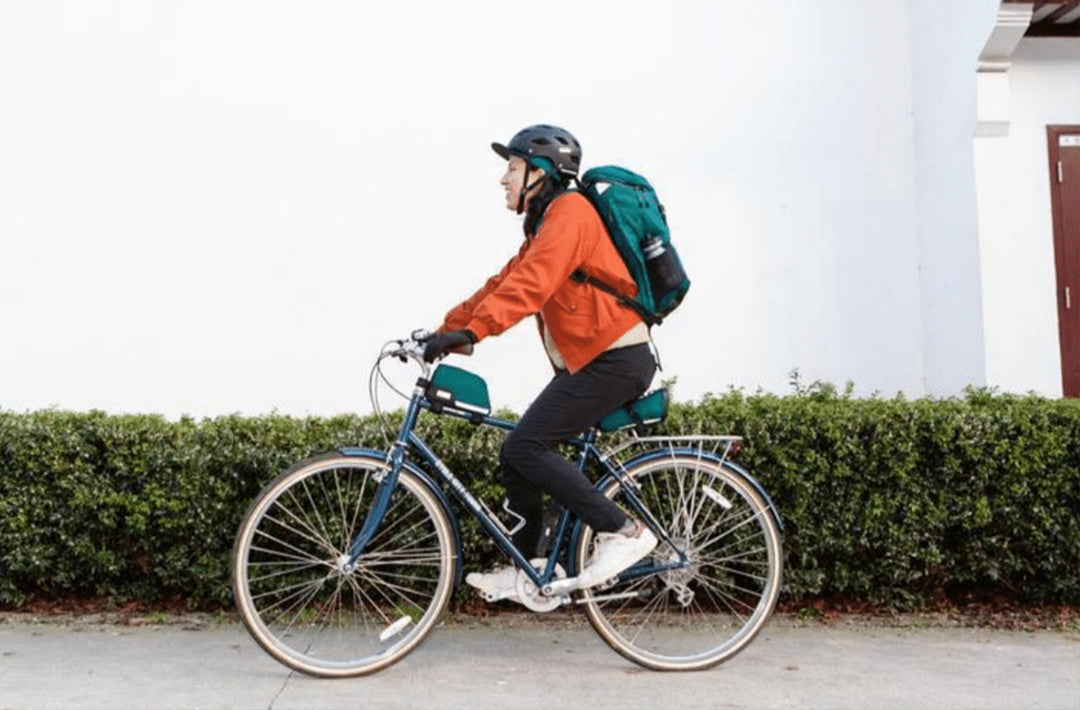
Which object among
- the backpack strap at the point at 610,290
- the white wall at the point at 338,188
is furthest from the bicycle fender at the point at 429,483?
the white wall at the point at 338,188

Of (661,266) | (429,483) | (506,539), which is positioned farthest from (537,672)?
(661,266)

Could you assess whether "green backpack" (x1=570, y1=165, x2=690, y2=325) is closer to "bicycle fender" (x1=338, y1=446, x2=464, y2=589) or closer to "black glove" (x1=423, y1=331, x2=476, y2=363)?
"black glove" (x1=423, y1=331, x2=476, y2=363)

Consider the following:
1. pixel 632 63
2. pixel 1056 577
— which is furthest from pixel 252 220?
pixel 1056 577

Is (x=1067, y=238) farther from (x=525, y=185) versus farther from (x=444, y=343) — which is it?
(x=444, y=343)

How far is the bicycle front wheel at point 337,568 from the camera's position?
191 inches

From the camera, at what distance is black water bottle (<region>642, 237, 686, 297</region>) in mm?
4863

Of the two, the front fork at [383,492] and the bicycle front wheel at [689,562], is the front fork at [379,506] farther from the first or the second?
the bicycle front wheel at [689,562]

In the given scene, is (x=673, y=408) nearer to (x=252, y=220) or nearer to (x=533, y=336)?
(x=533, y=336)

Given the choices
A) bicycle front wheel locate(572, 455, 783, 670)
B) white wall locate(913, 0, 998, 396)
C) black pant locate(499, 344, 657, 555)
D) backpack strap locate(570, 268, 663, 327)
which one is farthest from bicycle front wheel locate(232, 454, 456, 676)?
white wall locate(913, 0, 998, 396)

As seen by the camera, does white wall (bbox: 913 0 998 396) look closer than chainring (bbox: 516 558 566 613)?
No

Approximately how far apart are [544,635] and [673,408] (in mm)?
1209

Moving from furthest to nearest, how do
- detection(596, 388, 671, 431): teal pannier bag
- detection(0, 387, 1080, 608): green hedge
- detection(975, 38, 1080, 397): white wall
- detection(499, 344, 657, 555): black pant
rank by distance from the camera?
1. detection(975, 38, 1080, 397): white wall
2. detection(0, 387, 1080, 608): green hedge
3. detection(596, 388, 671, 431): teal pannier bag
4. detection(499, 344, 657, 555): black pant

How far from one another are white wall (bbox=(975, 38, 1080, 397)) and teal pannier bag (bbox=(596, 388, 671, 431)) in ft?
11.3

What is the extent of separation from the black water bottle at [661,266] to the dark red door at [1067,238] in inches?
156
